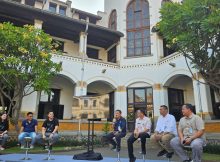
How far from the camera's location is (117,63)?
20.4 metres

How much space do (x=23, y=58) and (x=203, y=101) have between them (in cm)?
1152

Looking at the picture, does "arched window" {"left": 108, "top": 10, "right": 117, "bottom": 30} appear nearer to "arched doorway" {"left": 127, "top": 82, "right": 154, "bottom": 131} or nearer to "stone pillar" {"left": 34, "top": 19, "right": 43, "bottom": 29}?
"arched doorway" {"left": 127, "top": 82, "right": 154, "bottom": 131}

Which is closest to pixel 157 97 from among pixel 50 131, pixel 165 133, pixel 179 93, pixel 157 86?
pixel 157 86

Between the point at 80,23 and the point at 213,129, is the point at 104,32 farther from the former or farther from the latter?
the point at 213,129

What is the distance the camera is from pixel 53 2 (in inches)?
899

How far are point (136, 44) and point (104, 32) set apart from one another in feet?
10.1

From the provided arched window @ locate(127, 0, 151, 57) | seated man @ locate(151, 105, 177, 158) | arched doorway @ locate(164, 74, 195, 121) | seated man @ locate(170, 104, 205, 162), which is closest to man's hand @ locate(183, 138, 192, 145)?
seated man @ locate(170, 104, 205, 162)

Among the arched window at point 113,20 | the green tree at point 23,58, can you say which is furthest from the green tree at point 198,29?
the arched window at point 113,20

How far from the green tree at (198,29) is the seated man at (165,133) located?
416 cm

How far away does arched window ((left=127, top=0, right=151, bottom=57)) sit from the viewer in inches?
798

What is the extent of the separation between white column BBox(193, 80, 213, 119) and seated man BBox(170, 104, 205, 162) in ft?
31.4

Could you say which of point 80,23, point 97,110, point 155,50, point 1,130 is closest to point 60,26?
point 80,23

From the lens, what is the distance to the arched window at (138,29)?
20266 millimetres

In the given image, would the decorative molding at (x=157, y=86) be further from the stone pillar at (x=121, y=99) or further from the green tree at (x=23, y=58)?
the green tree at (x=23, y=58)
